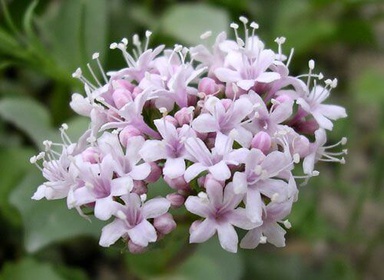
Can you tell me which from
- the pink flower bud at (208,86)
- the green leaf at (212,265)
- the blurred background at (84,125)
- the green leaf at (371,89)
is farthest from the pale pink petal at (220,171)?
the green leaf at (371,89)

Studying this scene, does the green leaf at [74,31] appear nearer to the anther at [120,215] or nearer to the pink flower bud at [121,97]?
the pink flower bud at [121,97]

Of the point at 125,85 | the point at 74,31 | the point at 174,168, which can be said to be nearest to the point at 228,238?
the point at 174,168


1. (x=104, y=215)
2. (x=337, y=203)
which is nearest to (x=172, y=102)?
(x=104, y=215)

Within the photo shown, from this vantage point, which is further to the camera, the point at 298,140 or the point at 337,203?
the point at 337,203

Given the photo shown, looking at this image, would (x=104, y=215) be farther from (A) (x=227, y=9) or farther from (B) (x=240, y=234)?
(A) (x=227, y=9)

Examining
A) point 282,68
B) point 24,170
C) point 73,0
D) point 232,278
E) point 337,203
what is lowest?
point 337,203
